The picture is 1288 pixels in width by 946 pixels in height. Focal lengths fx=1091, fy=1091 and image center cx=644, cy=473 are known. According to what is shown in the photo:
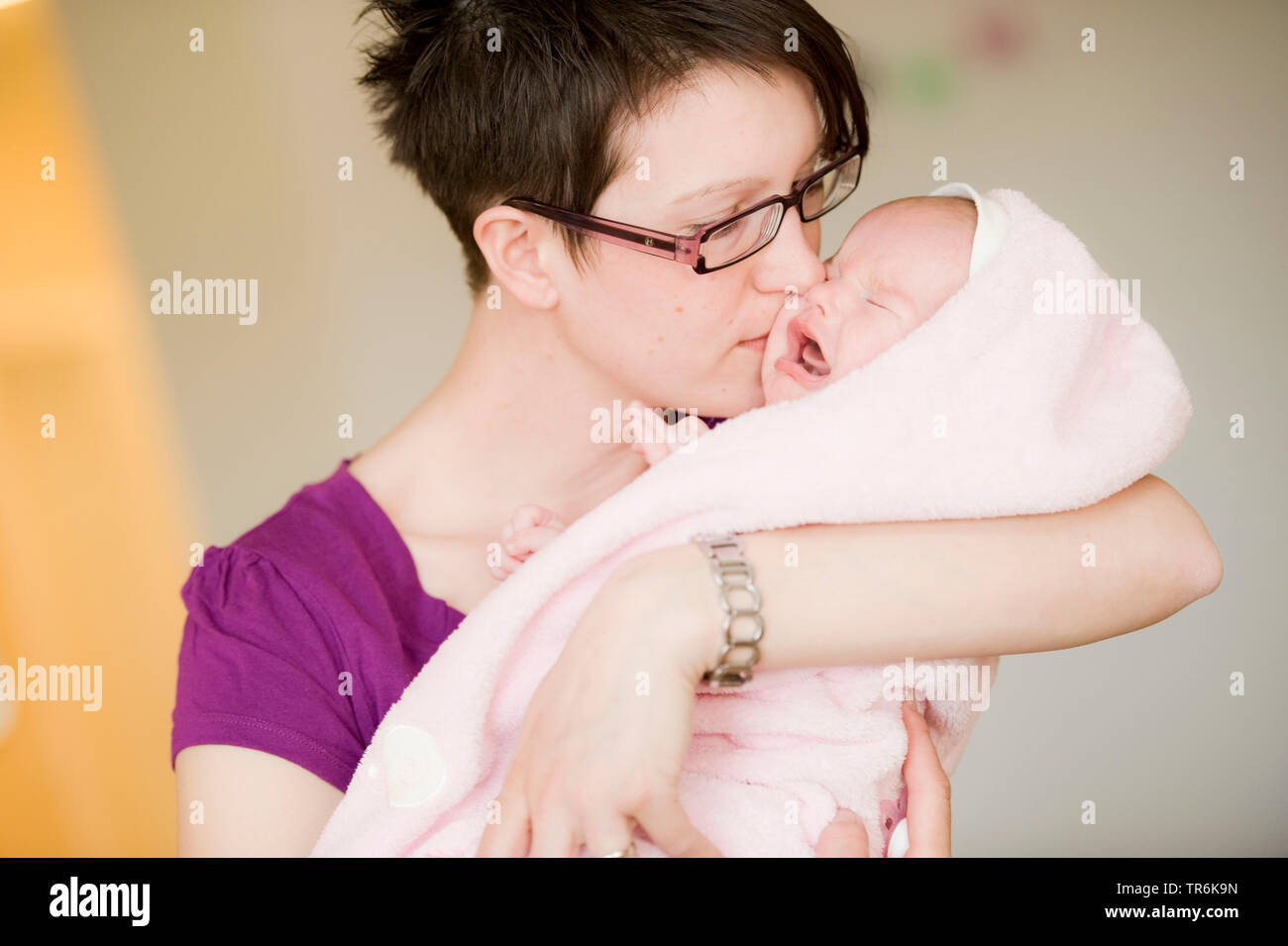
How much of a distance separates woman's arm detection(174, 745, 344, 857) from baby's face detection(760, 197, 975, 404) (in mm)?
770

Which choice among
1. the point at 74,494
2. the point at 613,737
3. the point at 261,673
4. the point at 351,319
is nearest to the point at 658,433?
the point at 613,737

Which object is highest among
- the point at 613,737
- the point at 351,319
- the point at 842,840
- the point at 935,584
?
the point at 351,319

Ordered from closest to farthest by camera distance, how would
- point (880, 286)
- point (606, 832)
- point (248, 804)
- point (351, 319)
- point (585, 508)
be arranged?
1. point (606, 832)
2. point (248, 804)
3. point (880, 286)
4. point (585, 508)
5. point (351, 319)

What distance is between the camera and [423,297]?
9.67ft

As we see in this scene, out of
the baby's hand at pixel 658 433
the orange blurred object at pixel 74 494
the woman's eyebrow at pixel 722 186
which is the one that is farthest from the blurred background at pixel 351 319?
the baby's hand at pixel 658 433

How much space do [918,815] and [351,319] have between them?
2.17m

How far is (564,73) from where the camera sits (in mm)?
1404

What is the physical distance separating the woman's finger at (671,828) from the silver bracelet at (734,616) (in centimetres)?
13

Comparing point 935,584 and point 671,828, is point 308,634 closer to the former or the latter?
point 671,828

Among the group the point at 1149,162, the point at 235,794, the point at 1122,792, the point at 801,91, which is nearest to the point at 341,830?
the point at 235,794

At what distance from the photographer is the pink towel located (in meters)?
1.14

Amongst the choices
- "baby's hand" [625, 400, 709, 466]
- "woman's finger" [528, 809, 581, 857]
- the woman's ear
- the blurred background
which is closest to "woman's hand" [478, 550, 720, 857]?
"woman's finger" [528, 809, 581, 857]

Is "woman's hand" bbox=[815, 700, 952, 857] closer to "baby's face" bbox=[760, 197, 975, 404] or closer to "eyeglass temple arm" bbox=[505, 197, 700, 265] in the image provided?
"baby's face" bbox=[760, 197, 975, 404]

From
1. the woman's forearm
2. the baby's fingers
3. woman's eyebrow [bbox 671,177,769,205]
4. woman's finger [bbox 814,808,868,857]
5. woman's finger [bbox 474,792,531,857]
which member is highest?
woman's eyebrow [bbox 671,177,769,205]
